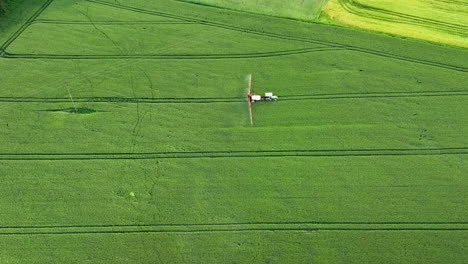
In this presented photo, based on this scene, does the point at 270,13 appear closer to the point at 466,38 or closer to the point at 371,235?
the point at 466,38

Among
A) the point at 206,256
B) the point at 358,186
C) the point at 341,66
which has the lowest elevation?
the point at 206,256

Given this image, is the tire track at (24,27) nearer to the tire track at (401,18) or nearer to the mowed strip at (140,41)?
the mowed strip at (140,41)

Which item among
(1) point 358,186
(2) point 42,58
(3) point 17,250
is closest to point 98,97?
(2) point 42,58

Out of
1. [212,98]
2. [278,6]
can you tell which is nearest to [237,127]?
[212,98]

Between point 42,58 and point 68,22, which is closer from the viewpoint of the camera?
point 42,58

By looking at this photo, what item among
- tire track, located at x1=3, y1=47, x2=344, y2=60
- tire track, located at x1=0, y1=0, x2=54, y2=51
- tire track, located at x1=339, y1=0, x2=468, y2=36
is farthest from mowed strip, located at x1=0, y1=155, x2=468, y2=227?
tire track, located at x1=339, y1=0, x2=468, y2=36

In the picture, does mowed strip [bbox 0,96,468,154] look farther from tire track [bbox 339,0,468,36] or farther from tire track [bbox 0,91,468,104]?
tire track [bbox 339,0,468,36]

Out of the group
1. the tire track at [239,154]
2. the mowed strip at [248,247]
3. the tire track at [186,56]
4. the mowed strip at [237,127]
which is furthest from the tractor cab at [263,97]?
the mowed strip at [248,247]
